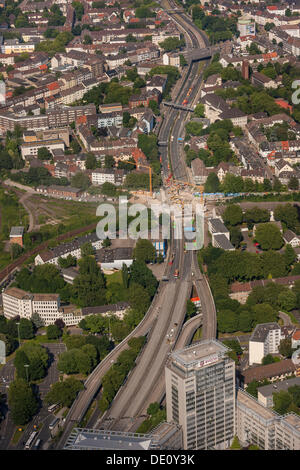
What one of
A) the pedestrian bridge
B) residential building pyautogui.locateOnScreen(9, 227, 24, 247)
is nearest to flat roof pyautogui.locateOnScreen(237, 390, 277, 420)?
residential building pyautogui.locateOnScreen(9, 227, 24, 247)

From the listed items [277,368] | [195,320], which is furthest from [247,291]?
[277,368]

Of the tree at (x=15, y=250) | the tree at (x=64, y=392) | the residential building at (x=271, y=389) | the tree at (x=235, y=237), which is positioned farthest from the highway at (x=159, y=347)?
the tree at (x=15, y=250)

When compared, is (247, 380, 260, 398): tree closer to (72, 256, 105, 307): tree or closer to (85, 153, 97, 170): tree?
(72, 256, 105, 307): tree

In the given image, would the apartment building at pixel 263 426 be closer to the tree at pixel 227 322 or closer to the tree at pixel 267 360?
the tree at pixel 267 360

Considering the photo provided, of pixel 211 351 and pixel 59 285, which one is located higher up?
pixel 211 351

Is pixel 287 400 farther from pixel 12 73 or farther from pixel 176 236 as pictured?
pixel 12 73
